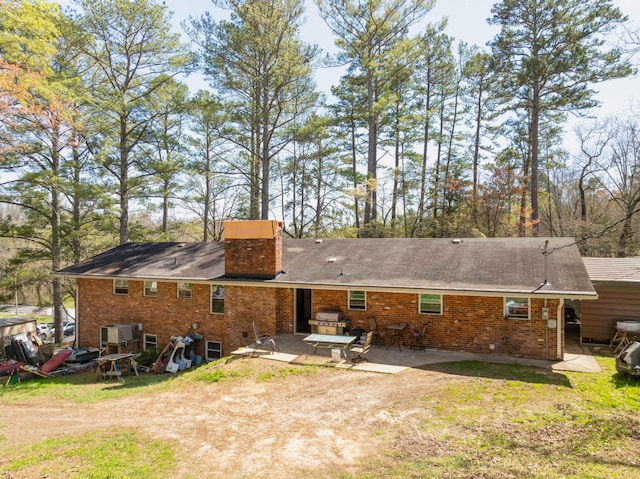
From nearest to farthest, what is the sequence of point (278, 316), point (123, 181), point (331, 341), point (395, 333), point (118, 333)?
point (331, 341)
point (395, 333)
point (278, 316)
point (118, 333)
point (123, 181)

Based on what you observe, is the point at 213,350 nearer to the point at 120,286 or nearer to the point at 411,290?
the point at 120,286

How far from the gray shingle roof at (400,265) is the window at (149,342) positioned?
2.59m

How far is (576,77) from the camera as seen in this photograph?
73.7 ft

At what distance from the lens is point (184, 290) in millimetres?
15273

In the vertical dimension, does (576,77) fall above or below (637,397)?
above

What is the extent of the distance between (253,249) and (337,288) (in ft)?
12.4

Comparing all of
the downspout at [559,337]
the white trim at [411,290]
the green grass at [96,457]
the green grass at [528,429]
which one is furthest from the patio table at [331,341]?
the downspout at [559,337]

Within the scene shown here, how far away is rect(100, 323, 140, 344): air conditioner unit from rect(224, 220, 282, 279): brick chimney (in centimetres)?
490

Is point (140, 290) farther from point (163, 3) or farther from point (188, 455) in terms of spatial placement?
point (163, 3)

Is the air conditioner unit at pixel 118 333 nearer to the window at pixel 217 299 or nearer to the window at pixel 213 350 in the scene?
the window at pixel 213 350

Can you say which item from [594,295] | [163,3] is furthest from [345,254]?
[163,3]

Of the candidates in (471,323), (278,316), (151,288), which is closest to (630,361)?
(471,323)

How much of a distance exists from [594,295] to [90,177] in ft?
83.9

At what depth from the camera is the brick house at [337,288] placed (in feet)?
35.6
